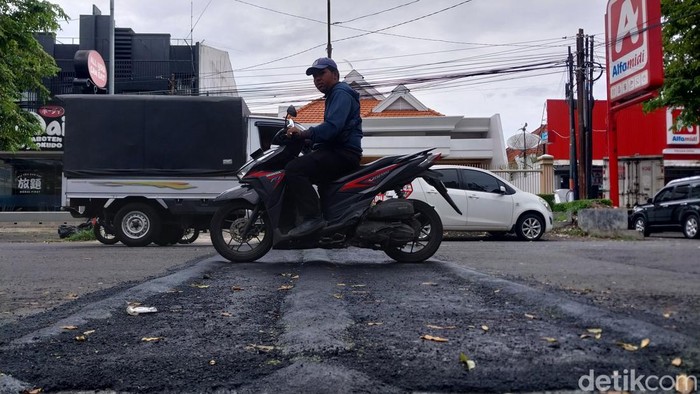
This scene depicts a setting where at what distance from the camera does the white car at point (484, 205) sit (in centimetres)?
1227

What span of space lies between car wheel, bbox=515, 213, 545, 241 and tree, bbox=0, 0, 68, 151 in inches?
532

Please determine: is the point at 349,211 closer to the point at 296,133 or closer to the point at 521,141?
the point at 296,133

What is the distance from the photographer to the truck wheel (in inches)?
421

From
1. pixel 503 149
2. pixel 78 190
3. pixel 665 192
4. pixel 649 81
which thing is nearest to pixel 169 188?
pixel 78 190

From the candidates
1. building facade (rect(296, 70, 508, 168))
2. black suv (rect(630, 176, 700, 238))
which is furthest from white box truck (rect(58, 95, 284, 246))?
building facade (rect(296, 70, 508, 168))

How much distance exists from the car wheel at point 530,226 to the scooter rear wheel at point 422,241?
7.01 m

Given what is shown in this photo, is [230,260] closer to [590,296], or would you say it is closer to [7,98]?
[590,296]

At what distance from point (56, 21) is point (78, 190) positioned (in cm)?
949

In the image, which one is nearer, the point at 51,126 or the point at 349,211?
the point at 349,211

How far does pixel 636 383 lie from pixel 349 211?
3968 mm

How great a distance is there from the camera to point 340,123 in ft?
17.8

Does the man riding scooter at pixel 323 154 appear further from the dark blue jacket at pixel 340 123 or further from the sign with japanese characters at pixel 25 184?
the sign with japanese characters at pixel 25 184

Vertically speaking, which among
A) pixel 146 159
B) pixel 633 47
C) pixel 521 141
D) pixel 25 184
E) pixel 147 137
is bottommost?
pixel 146 159

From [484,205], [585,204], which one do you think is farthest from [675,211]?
[484,205]
